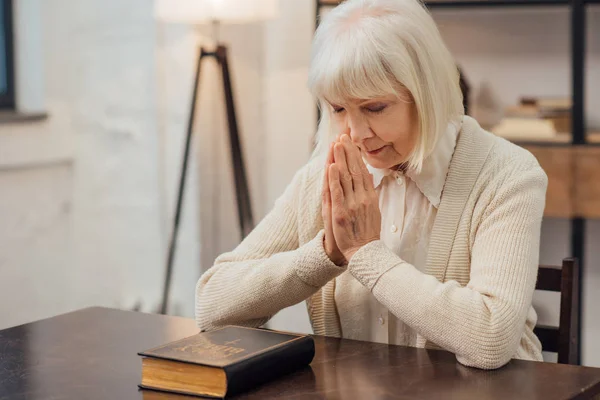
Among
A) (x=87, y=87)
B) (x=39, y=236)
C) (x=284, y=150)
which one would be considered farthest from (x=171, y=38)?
(x=39, y=236)

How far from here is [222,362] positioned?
1.32 m

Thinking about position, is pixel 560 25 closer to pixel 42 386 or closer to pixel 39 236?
pixel 39 236

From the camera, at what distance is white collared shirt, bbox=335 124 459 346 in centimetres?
180

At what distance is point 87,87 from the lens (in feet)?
11.9

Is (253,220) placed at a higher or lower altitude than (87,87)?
lower

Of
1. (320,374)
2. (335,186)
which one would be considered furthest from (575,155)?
(320,374)

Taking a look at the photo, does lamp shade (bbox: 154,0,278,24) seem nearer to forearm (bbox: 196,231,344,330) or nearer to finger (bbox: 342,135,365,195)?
forearm (bbox: 196,231,344,330)

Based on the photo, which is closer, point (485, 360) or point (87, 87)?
point (485, 360)

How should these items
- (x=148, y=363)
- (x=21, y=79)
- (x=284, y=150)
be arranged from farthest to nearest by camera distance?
(x=284, y=150)
(x=21, y=79)
(x=148, y=363)

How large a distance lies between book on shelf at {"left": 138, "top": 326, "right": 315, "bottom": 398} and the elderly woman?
0.23 m

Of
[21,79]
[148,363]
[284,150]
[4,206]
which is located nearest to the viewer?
[148,363]

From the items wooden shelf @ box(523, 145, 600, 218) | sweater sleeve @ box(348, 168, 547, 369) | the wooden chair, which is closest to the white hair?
sweater sleeve @ box(348, 168, 547, 369)

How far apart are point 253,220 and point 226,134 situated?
36 cm

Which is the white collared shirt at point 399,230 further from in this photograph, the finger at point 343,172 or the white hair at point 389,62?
the finger at point 343,172
